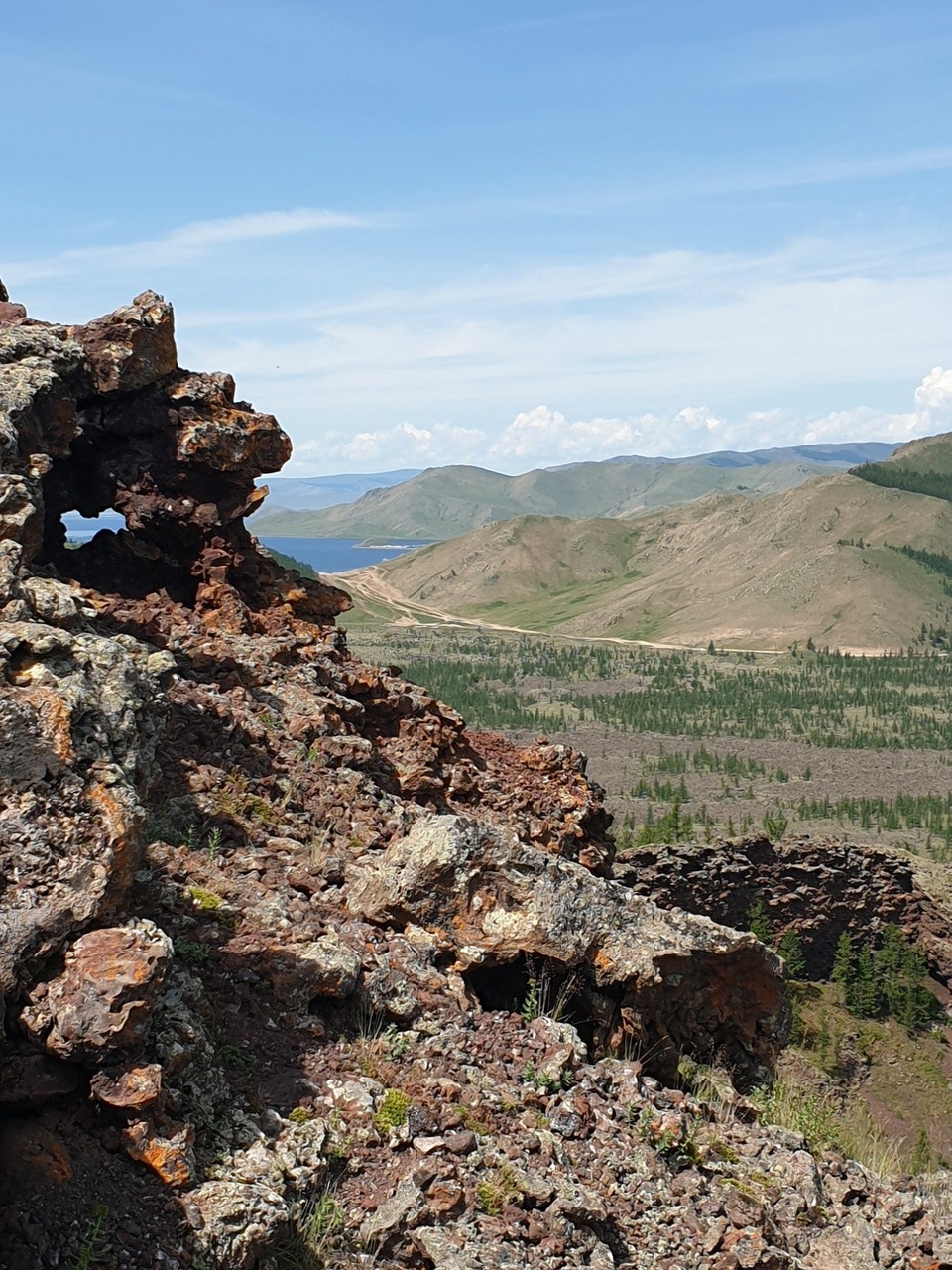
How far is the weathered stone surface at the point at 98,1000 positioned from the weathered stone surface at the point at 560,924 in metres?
3.20

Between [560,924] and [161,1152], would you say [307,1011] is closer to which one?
[161,1152]

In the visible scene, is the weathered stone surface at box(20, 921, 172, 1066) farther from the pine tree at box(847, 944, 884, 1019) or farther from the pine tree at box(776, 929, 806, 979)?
the pine tree at box(847, 944, 884, 1019)

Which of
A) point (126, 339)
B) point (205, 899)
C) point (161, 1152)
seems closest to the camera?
point (161, 1152)

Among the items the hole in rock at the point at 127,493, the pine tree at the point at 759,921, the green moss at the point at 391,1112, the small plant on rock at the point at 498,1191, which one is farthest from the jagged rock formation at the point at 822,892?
the small plant on rock at the point at 498,1191

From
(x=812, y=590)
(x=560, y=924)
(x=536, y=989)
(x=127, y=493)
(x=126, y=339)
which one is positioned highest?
(x=126, y=339)

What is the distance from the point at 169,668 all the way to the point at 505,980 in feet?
15.5

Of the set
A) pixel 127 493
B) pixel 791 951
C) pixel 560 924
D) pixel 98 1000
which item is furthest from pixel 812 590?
pixel 98 1000

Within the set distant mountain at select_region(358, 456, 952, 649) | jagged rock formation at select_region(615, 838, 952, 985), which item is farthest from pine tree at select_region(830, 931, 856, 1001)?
distant mountain at select_region(358, 456, 952, 649)

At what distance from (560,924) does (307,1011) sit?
238 cm

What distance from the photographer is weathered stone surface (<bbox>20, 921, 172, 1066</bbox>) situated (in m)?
5.96

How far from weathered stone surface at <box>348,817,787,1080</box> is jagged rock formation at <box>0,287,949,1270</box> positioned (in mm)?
27

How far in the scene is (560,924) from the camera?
918 cm

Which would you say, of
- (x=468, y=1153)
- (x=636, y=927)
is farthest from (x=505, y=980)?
(x=468, y=1153)

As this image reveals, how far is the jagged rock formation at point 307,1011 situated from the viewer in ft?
19.7
